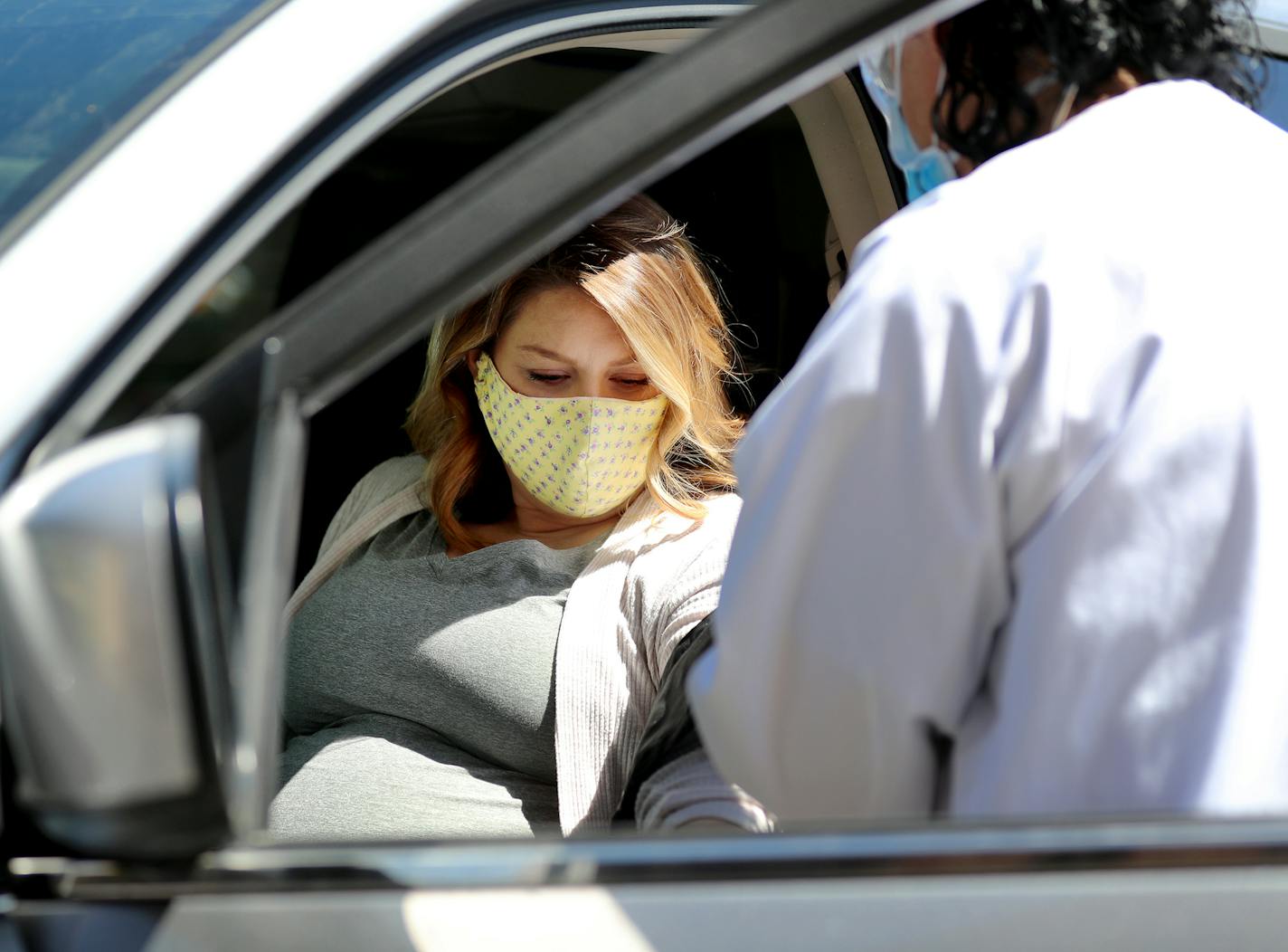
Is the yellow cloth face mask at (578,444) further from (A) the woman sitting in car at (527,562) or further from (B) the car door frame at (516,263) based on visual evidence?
(B) the car door frame at (516,263)

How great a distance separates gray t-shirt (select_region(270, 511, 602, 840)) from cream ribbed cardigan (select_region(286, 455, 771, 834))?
7 centimetres

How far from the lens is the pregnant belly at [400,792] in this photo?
201 cm

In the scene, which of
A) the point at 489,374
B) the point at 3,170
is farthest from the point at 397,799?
the point at 3,170

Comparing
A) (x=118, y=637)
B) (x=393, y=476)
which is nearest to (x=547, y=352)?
(x=393, y=476)

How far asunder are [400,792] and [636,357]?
2.70ft

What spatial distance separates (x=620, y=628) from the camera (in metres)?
2.15

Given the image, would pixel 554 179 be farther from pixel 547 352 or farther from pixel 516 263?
pixel 547 352

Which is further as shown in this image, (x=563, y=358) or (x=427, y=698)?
(x=563, y=358)

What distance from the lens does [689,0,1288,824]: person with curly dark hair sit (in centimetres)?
109

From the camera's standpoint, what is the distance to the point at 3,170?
1.22m

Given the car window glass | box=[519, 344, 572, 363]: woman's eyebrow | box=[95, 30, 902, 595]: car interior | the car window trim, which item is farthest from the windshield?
the car window glass

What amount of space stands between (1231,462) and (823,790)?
1.53ft

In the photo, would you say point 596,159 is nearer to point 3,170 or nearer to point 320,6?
point 320,6

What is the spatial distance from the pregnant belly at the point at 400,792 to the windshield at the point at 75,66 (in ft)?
3.58
